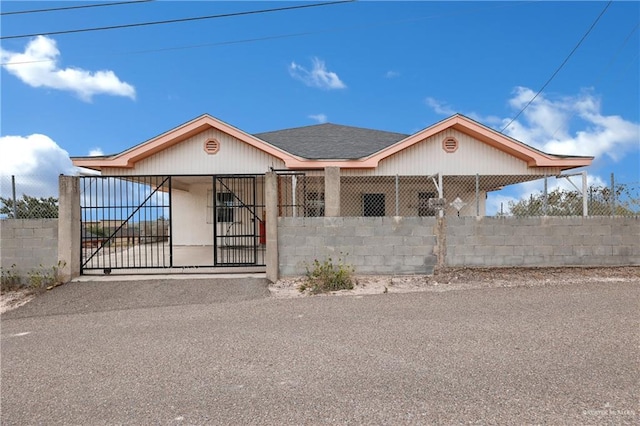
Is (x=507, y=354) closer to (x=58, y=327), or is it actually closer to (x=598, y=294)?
(x=598, y=294)

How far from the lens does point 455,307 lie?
586 centimetres

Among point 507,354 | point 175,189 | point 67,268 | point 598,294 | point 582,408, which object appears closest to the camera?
point 582,408

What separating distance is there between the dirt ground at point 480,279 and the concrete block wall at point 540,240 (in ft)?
0.50

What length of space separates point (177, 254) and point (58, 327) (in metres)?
7.38

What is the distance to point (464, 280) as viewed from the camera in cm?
791

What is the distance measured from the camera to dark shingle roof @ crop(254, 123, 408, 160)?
12.4m

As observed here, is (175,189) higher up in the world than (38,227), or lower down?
higher up

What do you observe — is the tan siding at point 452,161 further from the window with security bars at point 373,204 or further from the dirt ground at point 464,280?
the dirt ground at point 464,280

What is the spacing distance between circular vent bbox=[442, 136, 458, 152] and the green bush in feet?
19.0

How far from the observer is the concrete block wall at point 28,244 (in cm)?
827

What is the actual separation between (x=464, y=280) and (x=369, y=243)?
204 centimetres

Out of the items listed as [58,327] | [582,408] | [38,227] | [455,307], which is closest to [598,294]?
[455,307]

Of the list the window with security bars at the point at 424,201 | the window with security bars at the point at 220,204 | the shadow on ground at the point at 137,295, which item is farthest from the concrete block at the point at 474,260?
the window with security bars at the point at 220,204

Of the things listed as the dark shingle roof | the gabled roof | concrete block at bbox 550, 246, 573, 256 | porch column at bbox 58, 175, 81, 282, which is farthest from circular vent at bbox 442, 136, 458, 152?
porch column at bbox 58, 175, 81, 282
